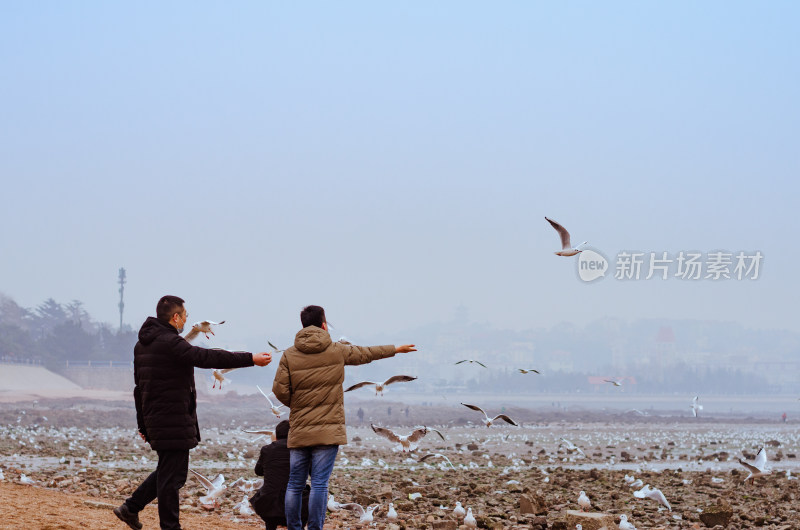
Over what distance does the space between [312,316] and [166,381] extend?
1193mm

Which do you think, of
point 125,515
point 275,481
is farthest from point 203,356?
point 125,515

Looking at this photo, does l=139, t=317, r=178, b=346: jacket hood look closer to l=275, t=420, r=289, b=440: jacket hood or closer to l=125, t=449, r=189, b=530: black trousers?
l=125, t=449, r=189, b=530: black trousers

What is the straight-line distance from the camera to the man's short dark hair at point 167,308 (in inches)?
260

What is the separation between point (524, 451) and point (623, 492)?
46.0 feet

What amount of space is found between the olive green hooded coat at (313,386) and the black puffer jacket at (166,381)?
1.72ft

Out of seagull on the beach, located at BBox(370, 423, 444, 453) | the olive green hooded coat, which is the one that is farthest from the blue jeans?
seagull on the beach, located at BBox(370, 423, 444, 453)

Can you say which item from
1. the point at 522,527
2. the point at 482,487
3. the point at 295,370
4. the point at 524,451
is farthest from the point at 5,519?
the point at 524,451

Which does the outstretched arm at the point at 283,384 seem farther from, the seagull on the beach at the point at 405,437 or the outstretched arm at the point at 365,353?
the seagull on the beach at the point at 405,437

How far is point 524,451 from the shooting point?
1072 inches

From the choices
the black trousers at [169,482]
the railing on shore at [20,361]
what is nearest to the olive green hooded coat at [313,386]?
the black trousers at [169,482]

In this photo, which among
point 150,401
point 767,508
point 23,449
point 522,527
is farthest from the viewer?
point 23,449

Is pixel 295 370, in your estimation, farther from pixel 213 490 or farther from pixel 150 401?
pixel 213 490

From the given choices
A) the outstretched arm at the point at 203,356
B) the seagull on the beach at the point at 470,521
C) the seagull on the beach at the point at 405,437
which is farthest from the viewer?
the seagull on the beach at the point at 405,437

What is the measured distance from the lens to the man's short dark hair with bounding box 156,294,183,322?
6.60 m
